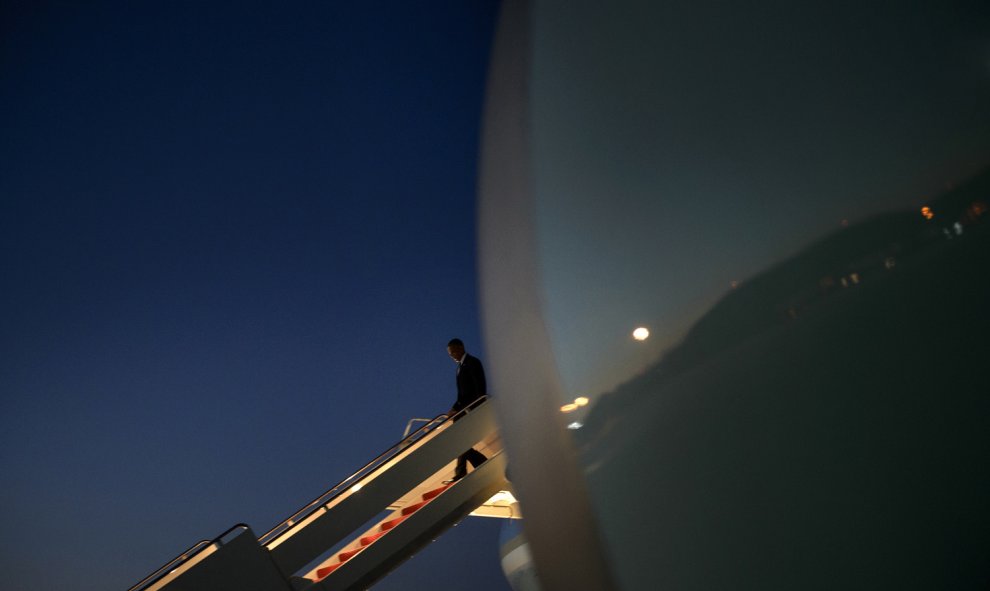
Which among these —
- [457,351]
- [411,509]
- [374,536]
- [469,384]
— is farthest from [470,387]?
[374,536]

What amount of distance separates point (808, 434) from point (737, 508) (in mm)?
344

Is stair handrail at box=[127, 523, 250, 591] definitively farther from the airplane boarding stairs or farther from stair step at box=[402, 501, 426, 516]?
stair step at box=[402, 501, 426, 516]

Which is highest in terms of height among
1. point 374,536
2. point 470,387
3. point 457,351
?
point 457,351

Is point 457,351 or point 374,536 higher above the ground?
point 457,351

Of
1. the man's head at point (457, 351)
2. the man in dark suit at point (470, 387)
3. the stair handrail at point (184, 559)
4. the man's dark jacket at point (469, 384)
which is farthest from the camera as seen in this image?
the man's head at point (457, 351)

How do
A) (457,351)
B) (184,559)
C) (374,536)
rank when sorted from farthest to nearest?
(457,351), (374,536), (184,559)

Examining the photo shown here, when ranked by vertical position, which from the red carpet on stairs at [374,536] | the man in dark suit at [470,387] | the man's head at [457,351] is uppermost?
the man's head at [457,351]

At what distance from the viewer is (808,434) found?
220cm

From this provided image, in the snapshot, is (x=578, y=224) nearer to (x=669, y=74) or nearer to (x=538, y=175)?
(x=538, y=175)

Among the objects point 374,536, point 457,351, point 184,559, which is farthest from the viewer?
point 457,351

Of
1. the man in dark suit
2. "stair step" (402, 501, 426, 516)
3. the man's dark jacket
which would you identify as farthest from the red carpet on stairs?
the man's dark jacket

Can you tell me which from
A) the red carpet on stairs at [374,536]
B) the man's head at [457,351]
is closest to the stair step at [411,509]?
the red carpet on stairs at [374,536]

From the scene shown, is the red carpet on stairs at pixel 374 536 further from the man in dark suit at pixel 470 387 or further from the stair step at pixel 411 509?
the man in dark suit at pixel 470 387

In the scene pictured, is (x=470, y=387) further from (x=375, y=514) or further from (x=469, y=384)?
(x=375, y=514)
